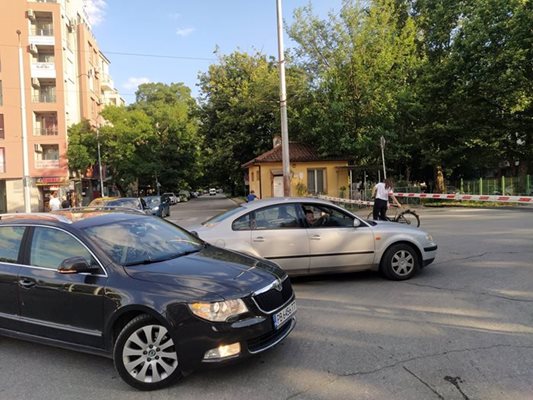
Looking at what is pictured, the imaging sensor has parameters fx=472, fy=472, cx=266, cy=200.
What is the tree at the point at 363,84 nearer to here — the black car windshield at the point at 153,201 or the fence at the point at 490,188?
the fence at the point at 490,188

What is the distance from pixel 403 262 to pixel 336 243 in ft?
3.85

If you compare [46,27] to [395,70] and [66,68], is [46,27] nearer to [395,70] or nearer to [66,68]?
[66,68]

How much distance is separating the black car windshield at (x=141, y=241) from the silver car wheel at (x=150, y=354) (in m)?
0.71

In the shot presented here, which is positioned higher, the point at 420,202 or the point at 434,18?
the point at 434,18

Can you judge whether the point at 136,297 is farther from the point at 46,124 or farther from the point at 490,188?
the point at 46,124

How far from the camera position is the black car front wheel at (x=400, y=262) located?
7555 mm

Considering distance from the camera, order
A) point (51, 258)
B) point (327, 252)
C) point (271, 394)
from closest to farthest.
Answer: point (271, 394), point (51, 258), point (327, 252)

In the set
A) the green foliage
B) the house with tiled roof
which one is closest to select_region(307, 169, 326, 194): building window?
the house with tiled roof

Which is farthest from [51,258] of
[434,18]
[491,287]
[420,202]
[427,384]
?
[434,18]

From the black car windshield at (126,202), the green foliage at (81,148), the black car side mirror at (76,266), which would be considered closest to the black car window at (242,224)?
the black car side mirror at (76,266)

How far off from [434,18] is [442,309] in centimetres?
3095

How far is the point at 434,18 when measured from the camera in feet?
105

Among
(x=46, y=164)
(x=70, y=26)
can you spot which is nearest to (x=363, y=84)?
(x=46, y=164)

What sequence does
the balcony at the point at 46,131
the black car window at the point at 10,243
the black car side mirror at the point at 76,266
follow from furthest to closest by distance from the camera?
the balcony at the point at 46,131 < the black car window at the point at 10,243 < the black car side mirror at the point at 76,266
